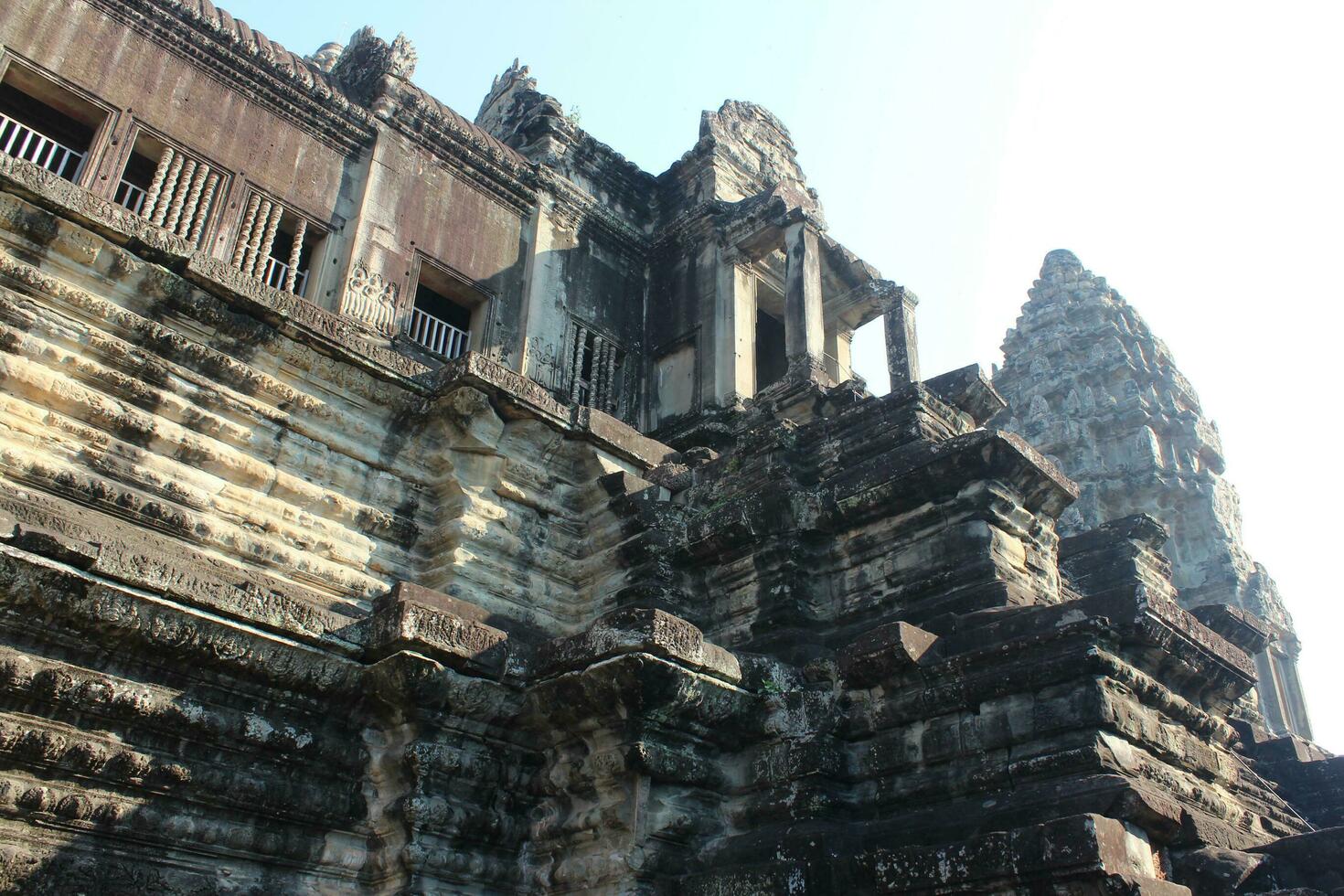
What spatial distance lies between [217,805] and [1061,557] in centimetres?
1027

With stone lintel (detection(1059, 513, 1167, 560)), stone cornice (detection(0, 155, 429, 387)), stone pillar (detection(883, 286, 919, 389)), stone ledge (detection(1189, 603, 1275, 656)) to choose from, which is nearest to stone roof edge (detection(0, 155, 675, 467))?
stone cornice (detection(0, 155, 429, 387))

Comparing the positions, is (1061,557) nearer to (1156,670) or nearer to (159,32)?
(1156,670)

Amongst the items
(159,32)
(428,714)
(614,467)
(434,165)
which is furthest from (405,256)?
(428,714)

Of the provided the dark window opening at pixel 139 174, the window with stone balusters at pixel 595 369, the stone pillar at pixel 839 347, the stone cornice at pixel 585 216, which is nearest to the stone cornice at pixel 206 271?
the dark window opening at pixel 139 174

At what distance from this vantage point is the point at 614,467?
9125mm

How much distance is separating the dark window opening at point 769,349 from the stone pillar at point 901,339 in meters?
2.08

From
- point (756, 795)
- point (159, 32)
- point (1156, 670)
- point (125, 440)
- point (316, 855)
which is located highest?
point (159, 32)

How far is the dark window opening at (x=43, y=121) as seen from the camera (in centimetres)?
978

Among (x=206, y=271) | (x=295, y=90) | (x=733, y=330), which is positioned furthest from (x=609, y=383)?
(x=206, y=271)

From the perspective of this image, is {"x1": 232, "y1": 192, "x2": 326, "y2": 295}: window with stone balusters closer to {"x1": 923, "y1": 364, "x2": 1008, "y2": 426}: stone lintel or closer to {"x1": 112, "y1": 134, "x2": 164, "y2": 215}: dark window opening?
{"x1": 112, "y1": 134, "x2": 164, "y2": 215}: dark window opening

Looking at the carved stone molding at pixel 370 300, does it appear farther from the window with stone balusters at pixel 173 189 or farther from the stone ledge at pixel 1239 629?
the stone ledge at pixel 1239 629

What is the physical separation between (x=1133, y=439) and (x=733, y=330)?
1839 centimetres

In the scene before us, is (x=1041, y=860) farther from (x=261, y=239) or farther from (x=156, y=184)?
(x=156, y=184)

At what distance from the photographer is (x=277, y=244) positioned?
11383 millimetres
